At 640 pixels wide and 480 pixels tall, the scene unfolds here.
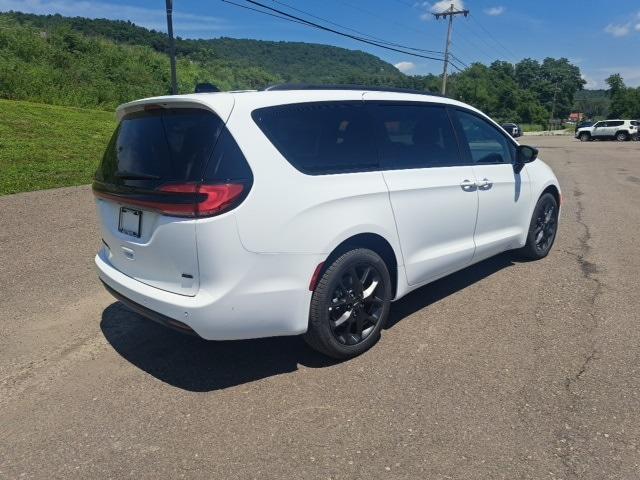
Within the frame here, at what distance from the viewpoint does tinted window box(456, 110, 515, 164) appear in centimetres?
449

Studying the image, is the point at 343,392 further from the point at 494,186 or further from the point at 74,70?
the point at 74,70

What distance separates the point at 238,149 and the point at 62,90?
26415 mm

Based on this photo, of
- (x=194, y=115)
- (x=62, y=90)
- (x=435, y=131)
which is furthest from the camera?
(x=62, y=90)

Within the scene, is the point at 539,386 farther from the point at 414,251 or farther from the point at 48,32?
the point at 48,32

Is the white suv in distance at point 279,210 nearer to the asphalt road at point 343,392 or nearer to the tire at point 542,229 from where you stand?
the asphalt road at point 343,392

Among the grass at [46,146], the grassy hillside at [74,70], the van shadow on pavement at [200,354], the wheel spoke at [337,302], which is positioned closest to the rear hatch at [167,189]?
the van shadow on pavement at [200,354]

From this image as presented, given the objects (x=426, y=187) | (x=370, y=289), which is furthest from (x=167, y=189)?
(x=426, y=187)

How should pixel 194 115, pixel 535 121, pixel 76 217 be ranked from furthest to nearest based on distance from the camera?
pixel 535 121, pixel 76 217, pixel 194 115

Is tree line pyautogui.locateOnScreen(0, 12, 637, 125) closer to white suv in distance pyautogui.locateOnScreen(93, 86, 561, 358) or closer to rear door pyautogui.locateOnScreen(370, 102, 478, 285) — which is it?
rear door pyautogui.locateOnScreen(370, 102, 478, 285)

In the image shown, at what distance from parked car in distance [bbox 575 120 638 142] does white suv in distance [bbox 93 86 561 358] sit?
1852 inches

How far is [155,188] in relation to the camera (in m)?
2.89

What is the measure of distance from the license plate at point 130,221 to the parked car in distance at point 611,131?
4909 cm

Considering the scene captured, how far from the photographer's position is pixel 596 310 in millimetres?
4254

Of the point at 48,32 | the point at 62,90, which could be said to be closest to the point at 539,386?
the point at 62,90
